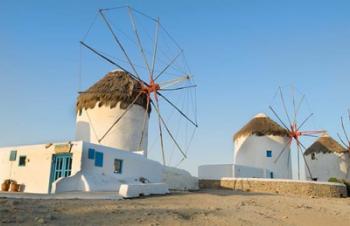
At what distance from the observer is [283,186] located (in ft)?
85.1

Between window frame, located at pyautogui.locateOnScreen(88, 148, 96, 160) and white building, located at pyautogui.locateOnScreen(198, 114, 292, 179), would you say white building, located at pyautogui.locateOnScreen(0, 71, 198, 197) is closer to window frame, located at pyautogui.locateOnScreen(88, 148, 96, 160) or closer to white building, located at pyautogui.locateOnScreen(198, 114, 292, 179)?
window frame, located at pyautogui.locateOnScreen(88, 148, 96, 160)

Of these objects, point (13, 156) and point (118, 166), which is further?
point (13, 156)

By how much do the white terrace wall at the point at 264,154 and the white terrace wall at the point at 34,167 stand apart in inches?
871

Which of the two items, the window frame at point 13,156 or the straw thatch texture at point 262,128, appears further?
the straw thatch texture at point 262,128

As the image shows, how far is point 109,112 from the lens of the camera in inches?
958

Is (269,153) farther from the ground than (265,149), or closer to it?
closer to it

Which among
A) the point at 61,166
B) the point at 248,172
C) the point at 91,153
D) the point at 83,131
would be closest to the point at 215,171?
the point at 248,172

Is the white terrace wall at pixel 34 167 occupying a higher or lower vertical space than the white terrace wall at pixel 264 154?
lower

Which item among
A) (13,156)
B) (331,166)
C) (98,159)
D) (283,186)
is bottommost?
(283,186)

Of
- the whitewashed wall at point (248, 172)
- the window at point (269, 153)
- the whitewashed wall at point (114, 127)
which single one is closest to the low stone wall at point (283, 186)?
the whitewashed wall at point (248, 172)

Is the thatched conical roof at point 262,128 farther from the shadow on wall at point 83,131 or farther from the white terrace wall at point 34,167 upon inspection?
the white terrace wall at point 34,167

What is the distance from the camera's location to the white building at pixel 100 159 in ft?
54.0

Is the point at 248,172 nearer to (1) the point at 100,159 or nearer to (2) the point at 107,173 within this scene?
(2) the point at 107,173

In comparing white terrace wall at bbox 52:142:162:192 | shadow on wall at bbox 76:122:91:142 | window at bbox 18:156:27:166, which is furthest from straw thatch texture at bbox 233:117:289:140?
window at bbox 18:156:27:166
